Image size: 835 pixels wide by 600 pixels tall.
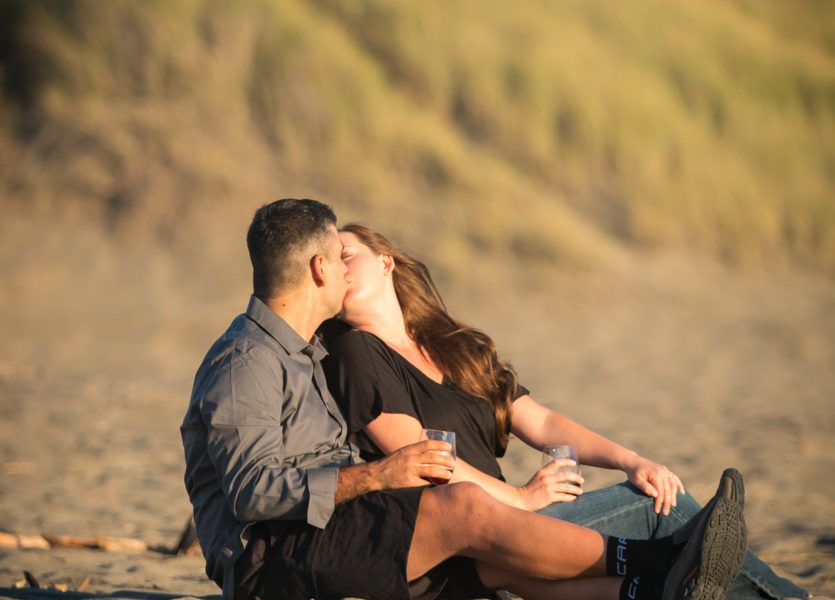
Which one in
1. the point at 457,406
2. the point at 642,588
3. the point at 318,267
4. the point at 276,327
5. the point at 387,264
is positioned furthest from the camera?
the point at 387,264

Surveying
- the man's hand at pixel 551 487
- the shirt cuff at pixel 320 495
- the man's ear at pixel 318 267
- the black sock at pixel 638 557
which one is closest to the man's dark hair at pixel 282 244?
the man's ear at pixel 318 267

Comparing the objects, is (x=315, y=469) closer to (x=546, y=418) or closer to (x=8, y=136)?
(x=546, y=418)

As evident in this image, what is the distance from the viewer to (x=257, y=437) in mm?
3227

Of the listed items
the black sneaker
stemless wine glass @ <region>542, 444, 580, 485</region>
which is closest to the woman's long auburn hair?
stemless wine glass @ <region>542, 444, 580, 485</region>

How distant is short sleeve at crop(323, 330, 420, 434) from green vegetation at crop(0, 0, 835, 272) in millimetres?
13559

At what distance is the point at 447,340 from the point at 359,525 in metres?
1.21

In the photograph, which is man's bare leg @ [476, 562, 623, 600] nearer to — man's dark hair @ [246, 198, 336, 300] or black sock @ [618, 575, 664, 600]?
black sock @ [618, 575, 664, 600]

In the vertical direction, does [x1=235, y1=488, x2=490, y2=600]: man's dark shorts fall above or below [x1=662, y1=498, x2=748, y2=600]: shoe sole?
below

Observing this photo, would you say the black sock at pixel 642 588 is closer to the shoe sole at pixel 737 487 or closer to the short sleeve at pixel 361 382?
the shoe sole at pixel 737 487

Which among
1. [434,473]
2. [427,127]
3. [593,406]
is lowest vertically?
[434,473]

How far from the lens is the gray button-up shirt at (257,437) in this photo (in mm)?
3205

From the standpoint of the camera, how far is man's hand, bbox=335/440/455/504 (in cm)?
333

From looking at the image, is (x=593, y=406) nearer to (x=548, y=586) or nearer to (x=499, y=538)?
(x=548, y=586)

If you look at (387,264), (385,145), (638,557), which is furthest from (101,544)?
(385,145)
